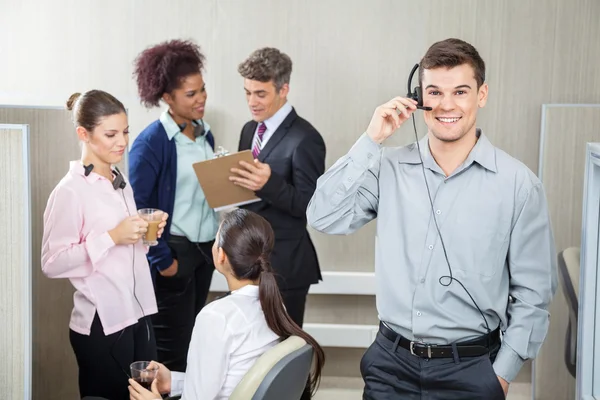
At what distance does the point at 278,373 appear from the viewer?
202cm

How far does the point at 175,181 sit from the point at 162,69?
477 mm

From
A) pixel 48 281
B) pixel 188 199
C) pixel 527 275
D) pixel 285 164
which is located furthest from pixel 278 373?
pixel 188 199

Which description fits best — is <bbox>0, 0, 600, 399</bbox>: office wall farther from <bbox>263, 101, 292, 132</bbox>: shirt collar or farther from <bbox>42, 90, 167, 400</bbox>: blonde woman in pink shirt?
<bbox>42, 90, 167, 400</bbox>: blonde woman in pink shirt

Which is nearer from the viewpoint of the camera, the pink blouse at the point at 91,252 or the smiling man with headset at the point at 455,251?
the smiling man with headset at the point at 455,251

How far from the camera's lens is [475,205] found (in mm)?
2188

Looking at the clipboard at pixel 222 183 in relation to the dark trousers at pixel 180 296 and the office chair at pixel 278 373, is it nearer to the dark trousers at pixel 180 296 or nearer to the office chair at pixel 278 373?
the dark trousers at pixel 180 296

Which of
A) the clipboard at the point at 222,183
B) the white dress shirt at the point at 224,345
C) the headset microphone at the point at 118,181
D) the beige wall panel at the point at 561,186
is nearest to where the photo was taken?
the white dress shirt at the point at 224,345

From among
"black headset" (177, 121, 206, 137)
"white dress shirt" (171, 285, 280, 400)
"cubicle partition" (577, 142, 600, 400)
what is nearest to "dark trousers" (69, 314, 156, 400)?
"white dress shirt" (171, 285, 280, 400)

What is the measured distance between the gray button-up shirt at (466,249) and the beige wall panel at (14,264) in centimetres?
84

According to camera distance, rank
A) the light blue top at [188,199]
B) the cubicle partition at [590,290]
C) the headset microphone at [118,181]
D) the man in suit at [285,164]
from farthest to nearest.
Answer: the light blue top at [188,199] → the man in suit at [285,164] → the headset microphone at [118,181] → the cubicle partition at [590,290]

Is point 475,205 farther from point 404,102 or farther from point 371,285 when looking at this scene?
point 371,285

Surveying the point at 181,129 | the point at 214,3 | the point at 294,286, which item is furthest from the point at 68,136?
the point at 214,3

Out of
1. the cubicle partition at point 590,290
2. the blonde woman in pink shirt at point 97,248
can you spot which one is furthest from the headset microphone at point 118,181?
the cubicle partition at point 590,290

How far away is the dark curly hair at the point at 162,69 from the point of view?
3498 millimetres
